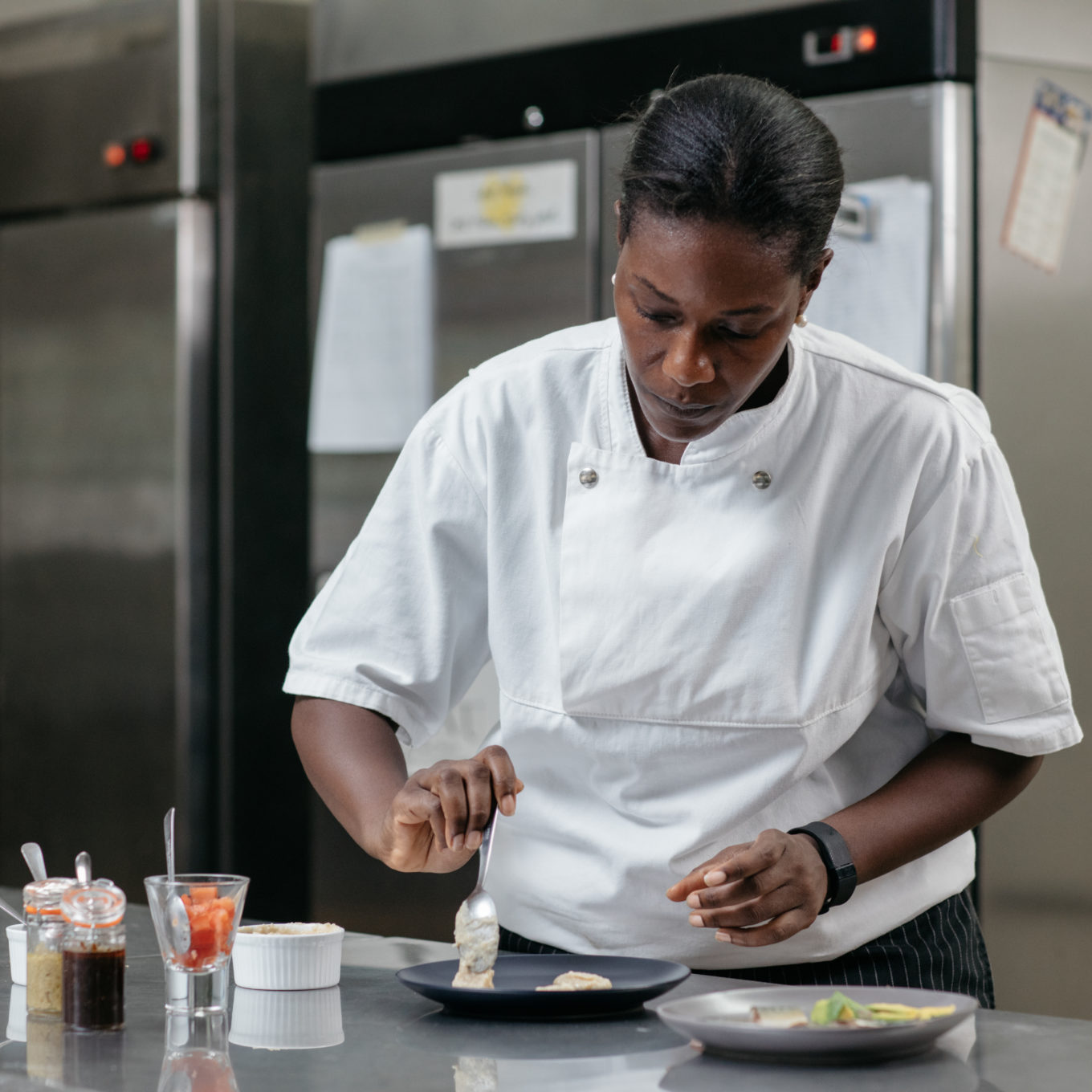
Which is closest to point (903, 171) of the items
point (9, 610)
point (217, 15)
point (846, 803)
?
point (846, 803)

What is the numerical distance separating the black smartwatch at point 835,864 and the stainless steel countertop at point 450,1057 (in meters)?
0.14

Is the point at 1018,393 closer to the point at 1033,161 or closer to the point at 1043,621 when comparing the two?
the point at 1033,161

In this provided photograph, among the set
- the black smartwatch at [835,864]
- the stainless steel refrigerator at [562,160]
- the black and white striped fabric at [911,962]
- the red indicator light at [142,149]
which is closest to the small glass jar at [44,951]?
the black and white striped fabric at [911,962]

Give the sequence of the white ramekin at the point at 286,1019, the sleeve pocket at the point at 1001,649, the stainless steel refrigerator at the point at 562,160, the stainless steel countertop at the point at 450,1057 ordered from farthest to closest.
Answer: the stainless steel refrigerator at the point at 562,160
the sleeve pocket at the point at 1001,649
the white ramekin at the point at 286,1019
the stainless steel countertop at the point at 450,1057

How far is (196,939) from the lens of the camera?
1.22 m

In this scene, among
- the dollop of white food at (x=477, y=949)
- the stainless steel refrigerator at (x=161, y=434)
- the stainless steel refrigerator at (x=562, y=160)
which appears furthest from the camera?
the stainless steel refrigerator at (x=161, y=434)

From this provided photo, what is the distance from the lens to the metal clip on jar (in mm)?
1218

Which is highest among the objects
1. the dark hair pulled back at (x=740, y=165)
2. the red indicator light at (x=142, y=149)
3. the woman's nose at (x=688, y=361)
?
the red indicator light at (x=142, y=149)

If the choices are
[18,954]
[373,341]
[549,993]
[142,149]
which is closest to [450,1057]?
[549,993]

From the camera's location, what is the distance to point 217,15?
122 inches

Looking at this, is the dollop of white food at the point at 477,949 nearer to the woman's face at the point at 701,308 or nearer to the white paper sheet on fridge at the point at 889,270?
the woman's face at the point at 701,308

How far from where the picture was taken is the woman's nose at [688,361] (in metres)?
1.32

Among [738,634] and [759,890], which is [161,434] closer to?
[738,634]

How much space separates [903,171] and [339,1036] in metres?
1.61
